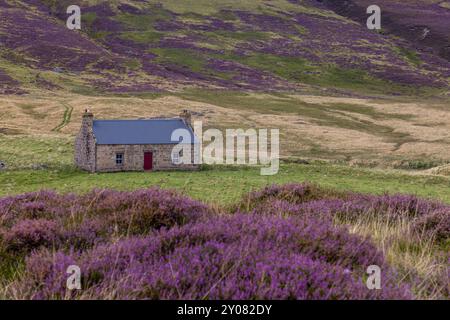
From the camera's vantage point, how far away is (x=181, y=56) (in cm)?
15512

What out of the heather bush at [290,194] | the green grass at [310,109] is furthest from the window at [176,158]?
the green grass at [310,109]

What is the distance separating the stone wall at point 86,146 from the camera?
152 feet

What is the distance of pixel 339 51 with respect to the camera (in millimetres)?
181125

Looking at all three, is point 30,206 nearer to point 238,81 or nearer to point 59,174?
point 59,174

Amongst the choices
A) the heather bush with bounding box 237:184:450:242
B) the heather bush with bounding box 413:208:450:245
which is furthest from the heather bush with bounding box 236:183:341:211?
the heather bush with bounding box 413:208:450:245

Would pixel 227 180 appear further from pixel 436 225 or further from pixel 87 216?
pixel 87 216

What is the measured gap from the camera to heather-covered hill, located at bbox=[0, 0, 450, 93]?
122688 mm

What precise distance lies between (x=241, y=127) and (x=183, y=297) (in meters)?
75.1

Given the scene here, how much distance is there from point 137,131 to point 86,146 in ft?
16.7

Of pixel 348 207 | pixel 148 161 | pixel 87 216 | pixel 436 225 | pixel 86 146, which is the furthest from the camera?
pixel 148 161

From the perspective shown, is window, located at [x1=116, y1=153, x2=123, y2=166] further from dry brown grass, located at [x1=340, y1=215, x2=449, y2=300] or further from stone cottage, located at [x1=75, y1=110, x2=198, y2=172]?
dry brown grass, located at [x1=340, y1=215, x2=449, y2=300]

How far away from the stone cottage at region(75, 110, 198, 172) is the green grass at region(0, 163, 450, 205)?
239 centimetres

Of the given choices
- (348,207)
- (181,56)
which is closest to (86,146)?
(348,207)

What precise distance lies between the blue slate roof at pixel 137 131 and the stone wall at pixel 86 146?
619mm
